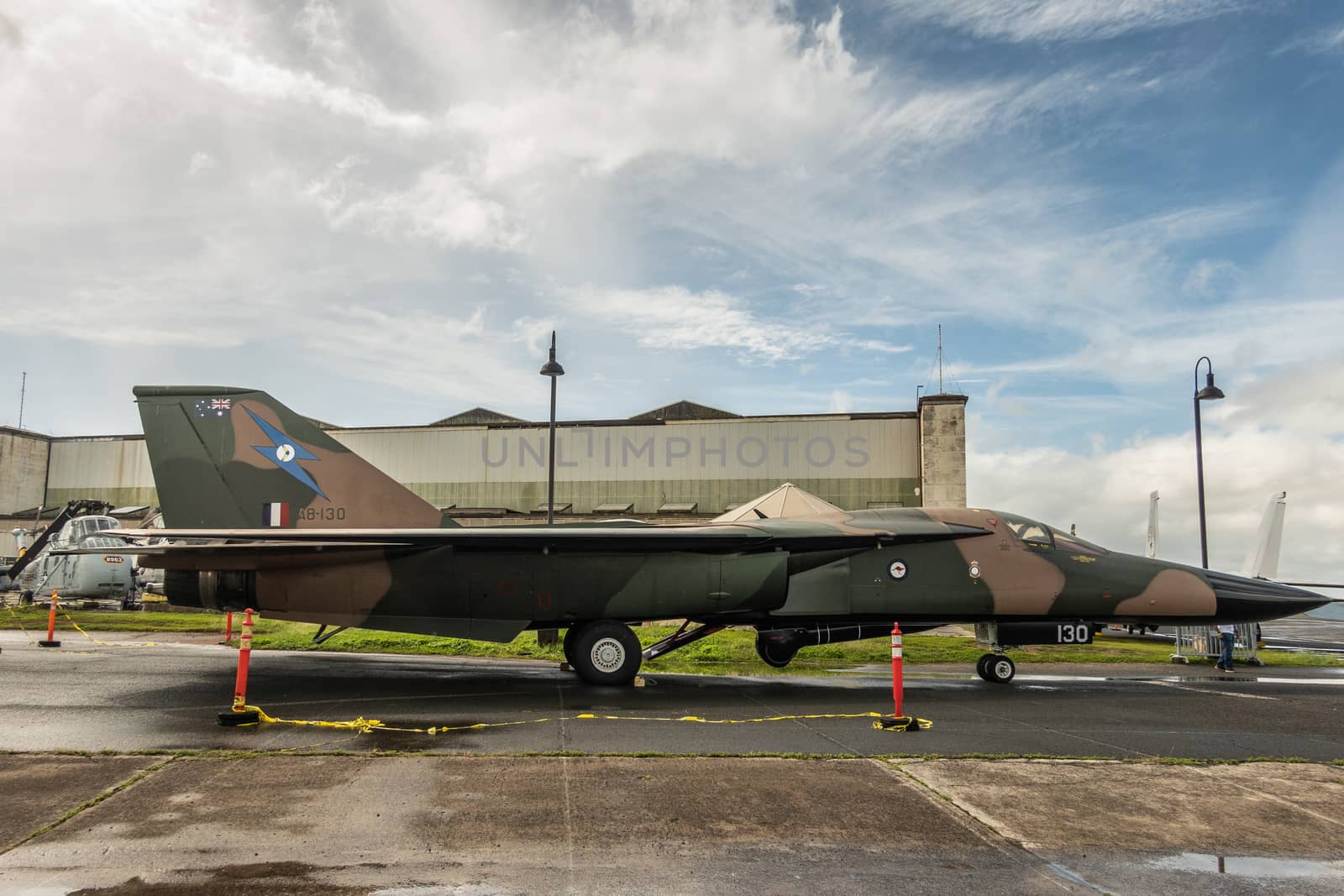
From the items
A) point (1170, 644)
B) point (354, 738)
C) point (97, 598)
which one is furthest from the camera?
point (97, 598)

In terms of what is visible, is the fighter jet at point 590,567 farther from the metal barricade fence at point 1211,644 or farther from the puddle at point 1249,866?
the puddle at point 1249,866

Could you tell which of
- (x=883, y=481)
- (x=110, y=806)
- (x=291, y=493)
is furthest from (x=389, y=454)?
(x=110, y=806)

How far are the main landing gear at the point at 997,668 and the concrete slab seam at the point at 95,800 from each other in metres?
10.5

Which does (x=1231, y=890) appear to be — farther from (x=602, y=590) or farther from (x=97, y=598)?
(x=97, y=598)

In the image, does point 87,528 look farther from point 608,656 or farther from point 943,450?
point 943,450

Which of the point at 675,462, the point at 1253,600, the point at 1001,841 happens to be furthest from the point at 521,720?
the point at 675,462

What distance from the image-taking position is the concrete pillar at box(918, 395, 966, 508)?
28438 mm

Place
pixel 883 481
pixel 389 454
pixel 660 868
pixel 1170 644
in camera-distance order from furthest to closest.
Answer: pixel 389 454
pixel 883 481
pixel 1170 644
pixel 660 868

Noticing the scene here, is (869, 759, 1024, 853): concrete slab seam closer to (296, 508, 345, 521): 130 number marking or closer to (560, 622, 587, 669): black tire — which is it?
(560, 622, 587, 669): black tire

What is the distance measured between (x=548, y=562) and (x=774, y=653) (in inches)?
161

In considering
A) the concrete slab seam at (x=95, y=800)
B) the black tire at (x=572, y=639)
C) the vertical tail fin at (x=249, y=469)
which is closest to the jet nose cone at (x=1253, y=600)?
the black tire at (x=572, y=639)

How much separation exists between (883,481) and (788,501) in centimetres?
1160

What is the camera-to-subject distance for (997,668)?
1229 centimetres

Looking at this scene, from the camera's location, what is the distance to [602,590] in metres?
11.1
